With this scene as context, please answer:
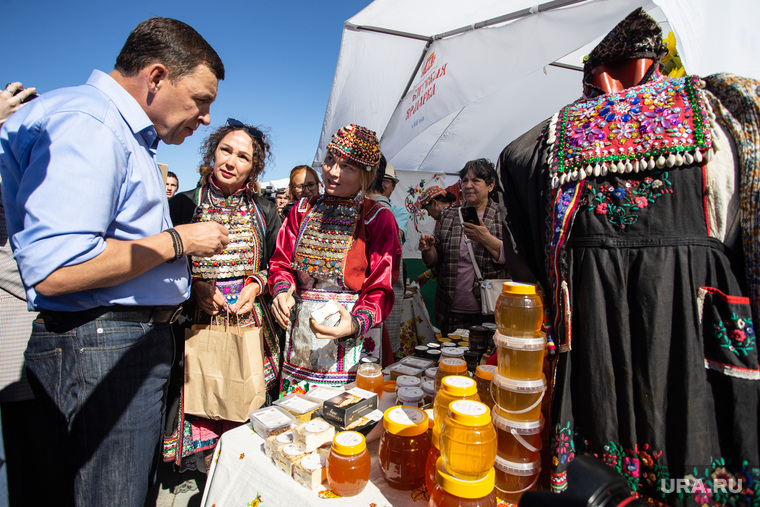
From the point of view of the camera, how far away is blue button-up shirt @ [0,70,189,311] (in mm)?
948

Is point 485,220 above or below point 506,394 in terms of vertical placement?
above

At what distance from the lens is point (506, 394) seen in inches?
37.1

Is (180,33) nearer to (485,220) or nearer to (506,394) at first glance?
(506,394)

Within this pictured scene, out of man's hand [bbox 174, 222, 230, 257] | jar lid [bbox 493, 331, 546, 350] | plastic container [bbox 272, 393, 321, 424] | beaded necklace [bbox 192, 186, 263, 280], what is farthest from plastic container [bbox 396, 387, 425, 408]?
beaded necklace [bbox 192, 186, 263, 280]

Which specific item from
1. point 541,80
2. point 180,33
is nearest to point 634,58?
point 180,33

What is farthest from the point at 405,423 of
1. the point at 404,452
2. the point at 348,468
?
the point at 348,468

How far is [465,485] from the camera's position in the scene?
792 mm

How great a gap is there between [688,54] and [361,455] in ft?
6.66

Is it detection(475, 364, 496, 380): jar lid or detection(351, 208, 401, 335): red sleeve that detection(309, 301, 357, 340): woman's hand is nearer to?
detection(351, 208, 401, 335): red sleeve

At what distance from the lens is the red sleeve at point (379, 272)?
1.70 m

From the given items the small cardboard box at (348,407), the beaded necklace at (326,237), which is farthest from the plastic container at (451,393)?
the beaded necklace at (326,237)

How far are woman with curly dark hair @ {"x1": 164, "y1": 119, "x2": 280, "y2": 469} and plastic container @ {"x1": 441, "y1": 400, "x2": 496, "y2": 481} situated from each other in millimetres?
1490

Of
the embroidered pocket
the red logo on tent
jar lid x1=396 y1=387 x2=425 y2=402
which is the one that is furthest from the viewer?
the red logo on tent

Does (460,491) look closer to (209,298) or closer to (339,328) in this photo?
(339,328)
